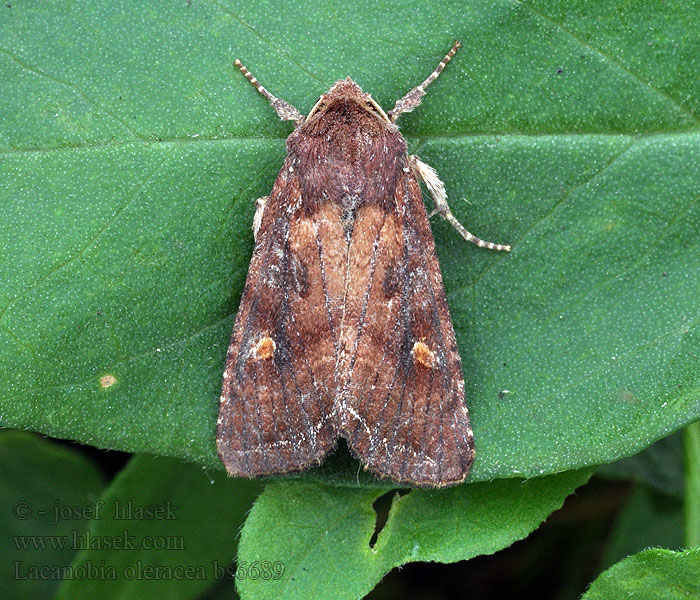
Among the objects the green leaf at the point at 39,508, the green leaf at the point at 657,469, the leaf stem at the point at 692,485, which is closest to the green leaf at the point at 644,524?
the green leaf at the point at 657,469

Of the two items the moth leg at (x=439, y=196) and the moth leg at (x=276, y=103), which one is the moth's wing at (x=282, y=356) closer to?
the moth leg at (x=276, y=103)

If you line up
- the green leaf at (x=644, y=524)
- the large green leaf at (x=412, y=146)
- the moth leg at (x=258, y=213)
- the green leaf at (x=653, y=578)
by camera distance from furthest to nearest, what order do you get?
the green leaf at (x=644, y=524) → the moth leg at (x=258, y=213) → the large green leaf at (x=412, y=146) → the green leaf at (x=653, y=578)

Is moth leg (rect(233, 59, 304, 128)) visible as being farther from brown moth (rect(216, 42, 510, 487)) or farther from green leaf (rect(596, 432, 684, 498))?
green leaf (rect(596, 432, 684, 498))

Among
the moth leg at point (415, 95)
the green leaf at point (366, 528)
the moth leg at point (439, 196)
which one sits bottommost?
the green leaf at point (366, 528)

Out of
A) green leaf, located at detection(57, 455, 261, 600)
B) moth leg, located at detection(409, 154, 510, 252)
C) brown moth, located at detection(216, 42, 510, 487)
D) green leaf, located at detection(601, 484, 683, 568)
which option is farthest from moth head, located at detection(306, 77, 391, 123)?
green leaf, located at detection(601, 484, 683, 568)

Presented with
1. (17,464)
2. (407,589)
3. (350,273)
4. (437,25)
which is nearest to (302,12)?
(437,25)

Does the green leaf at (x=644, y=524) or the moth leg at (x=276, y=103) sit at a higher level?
the moth leg at (x=276, y=103)
